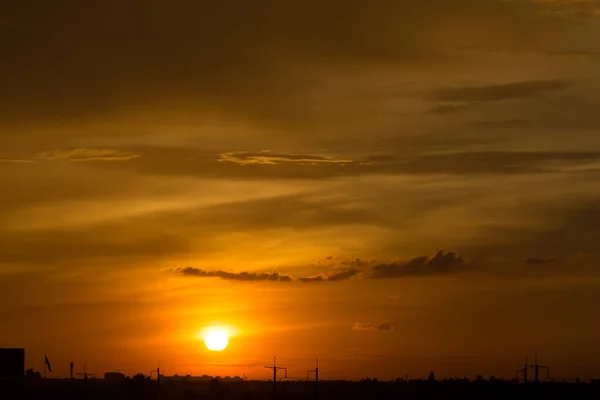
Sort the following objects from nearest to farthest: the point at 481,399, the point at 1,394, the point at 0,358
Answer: the point at 1,394 < the point at 0,358 < the point at 481,399

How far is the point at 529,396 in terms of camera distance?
196 meters

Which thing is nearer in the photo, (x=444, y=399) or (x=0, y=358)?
(x=0, y=358)

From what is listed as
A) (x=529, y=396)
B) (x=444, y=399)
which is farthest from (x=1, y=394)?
(x=529, y=396)

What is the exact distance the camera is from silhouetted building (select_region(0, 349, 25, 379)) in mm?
183413

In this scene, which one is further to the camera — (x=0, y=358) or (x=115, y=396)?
(x=115, y=396)

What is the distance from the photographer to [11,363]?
184500 millimetres

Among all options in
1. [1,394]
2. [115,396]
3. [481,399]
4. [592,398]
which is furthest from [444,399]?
[1,394]

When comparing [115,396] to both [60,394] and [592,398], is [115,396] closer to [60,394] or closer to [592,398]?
[60,394]

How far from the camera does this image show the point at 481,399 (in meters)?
197

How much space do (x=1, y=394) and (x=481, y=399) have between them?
81.8 metres

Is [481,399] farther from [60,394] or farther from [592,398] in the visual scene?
[60,394]

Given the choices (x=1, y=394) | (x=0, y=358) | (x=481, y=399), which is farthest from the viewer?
(x=481, y=399)

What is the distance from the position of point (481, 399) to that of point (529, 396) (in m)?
8.33

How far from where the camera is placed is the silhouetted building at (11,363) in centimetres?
18341
